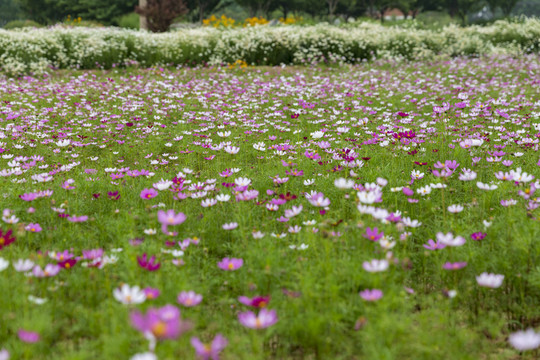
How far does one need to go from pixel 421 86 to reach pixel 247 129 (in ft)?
14.5

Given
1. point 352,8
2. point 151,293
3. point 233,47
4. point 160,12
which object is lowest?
point 151,293

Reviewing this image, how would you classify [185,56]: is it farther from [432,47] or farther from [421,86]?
[432,47]

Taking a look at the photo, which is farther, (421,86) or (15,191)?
(421,86)

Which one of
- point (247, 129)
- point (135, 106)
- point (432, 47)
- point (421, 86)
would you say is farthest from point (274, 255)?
point (432, 47)

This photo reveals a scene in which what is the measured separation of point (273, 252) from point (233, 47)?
12400mm

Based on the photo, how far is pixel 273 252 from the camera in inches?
87.9

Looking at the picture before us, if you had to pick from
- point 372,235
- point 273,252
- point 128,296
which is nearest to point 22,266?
point 128,296

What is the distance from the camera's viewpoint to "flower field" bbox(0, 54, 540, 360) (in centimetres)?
168

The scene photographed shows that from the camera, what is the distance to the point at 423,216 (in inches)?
117

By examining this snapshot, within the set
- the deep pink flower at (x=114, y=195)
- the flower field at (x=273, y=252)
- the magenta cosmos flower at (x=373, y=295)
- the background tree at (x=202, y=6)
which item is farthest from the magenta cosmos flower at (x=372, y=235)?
the background tree at (x=202, y=6)

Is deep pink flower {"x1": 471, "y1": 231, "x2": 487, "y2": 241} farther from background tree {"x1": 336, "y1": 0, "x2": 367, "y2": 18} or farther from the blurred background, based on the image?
background tree {"x1": 336, "y1": 0, "x2": 367, "y2": 18}

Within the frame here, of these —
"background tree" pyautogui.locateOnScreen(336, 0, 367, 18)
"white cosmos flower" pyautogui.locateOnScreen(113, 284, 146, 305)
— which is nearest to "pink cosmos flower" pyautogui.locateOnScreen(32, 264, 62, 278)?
"white cosmos flower" pyautogui.locateOnScreen(113, 284, 146, 305)

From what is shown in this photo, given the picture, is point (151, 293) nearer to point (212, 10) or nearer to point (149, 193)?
point (149, 193)

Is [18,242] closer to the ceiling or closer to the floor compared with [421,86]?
closer to the floor
